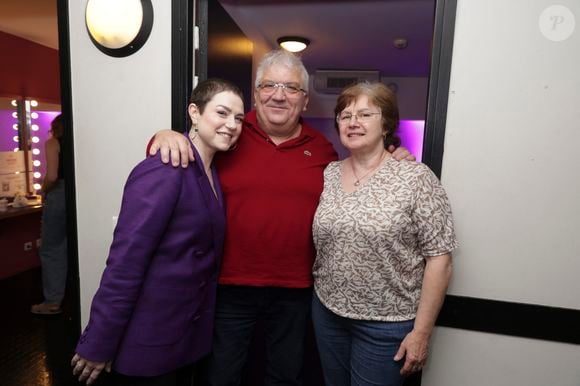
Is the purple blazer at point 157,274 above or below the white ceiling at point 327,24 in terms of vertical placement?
below

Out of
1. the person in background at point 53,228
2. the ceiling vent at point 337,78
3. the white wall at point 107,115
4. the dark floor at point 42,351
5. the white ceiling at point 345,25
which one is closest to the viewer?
the white wall at point 107,115

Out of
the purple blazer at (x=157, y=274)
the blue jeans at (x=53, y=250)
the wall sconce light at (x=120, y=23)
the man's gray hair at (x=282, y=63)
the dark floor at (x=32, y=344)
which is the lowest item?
the dark floor at (x=32, y=344)

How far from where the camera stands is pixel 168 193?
106 centimetres

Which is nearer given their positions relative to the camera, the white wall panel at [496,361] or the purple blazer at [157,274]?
the purple blazer at [157,274]

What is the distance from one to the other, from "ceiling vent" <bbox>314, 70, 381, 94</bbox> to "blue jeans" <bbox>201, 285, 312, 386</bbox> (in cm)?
369

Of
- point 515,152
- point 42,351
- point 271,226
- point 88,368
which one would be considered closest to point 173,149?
point 271,226

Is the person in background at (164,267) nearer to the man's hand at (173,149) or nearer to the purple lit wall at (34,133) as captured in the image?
the man's hand at (173,149)

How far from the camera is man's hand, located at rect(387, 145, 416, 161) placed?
4.18ft

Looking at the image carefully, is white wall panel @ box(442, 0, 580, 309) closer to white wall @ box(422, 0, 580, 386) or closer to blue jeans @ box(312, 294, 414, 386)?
white wall @ box(422, 0, 580, 386)

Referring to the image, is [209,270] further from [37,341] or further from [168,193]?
[37,341]

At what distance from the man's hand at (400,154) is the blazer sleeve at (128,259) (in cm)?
74

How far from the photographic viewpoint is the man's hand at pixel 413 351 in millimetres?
1171

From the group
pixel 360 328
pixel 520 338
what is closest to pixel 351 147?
pixel 360 328

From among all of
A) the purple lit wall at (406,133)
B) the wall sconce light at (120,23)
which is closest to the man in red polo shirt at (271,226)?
the wall sconce light at (120,23)
